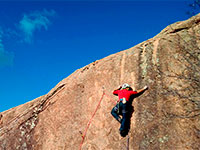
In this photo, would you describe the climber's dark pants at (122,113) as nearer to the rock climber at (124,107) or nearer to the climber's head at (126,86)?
the rock climber at (124,107)

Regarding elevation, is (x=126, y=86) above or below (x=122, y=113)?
above

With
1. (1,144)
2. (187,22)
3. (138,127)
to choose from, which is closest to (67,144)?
(138,127)

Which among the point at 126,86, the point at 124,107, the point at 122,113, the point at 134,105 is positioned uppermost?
the point at 126,86

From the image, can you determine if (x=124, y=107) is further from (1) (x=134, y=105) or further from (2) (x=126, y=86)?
(2) (x=126, y=86)

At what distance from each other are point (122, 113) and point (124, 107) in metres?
0.28

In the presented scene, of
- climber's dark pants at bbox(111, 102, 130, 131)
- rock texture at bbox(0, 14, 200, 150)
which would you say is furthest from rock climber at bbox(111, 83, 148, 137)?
rock texture at bbox(0, 14, 200, 150)

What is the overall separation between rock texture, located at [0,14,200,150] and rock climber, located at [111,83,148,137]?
1.00 ft

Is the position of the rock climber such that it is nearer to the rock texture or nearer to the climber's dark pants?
the climber's dark pants

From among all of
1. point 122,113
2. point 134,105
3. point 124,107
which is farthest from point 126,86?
point 122,113

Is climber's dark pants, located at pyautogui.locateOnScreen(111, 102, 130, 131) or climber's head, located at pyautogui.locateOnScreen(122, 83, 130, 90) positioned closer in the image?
climber's dark pants, located at pyautogui.locateOnScreen(111, 102, 130, 131)

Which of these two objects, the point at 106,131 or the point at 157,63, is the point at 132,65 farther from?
the point at 106,131

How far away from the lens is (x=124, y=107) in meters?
8.59

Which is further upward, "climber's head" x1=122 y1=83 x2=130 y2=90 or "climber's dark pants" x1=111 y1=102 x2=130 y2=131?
"climber's head" x1=122 y1=83 x2=130 y2=90

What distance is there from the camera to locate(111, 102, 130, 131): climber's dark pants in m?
8.29
